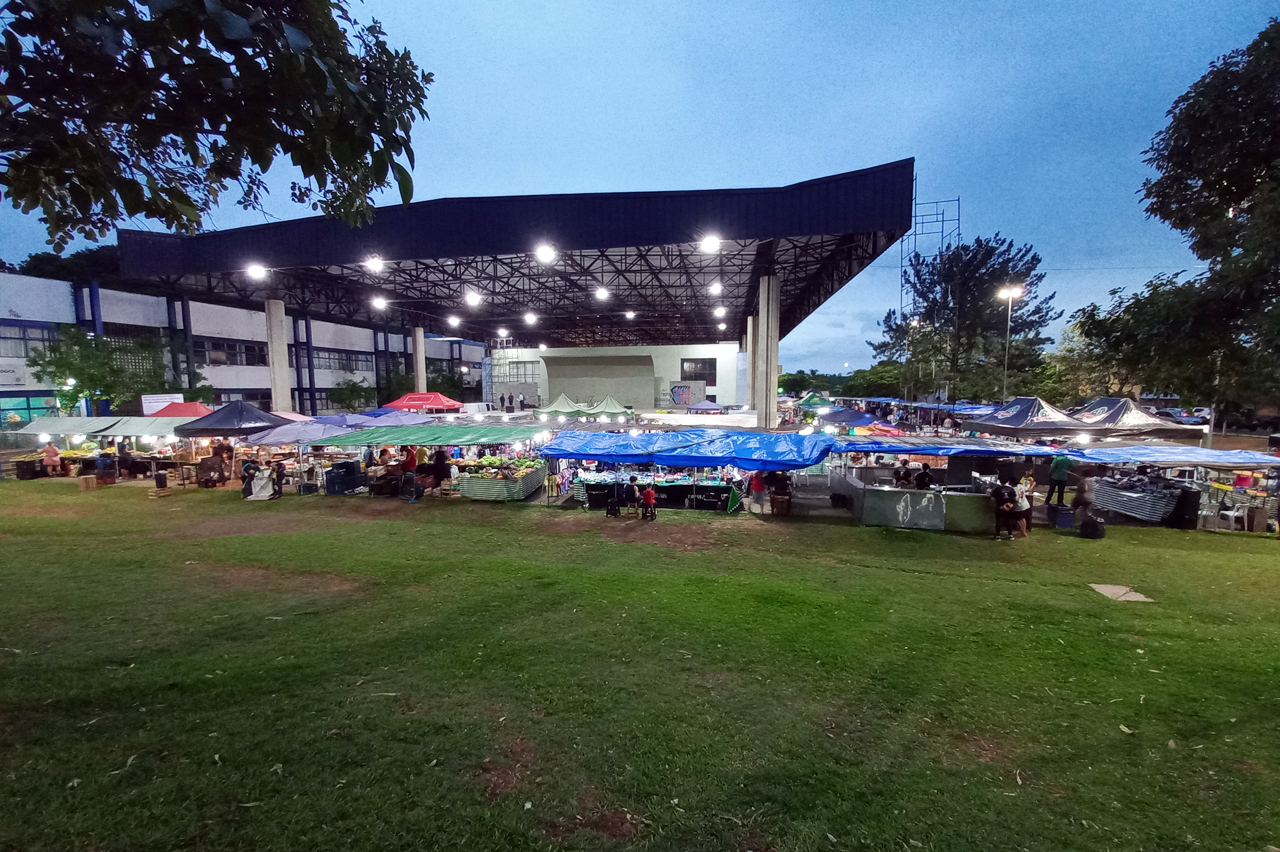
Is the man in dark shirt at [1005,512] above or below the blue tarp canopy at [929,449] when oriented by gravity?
below

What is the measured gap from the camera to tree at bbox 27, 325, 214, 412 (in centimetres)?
2434

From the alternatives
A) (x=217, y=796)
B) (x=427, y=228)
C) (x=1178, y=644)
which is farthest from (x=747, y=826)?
(x=427, y=228)

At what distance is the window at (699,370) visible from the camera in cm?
5091

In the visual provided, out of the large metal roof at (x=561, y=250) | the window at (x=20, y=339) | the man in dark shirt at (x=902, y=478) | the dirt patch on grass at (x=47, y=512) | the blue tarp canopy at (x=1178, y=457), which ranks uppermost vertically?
the large metal roof at (x=561, y=250)

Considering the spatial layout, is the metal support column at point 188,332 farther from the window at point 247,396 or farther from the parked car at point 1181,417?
the parked car at point 1181,417

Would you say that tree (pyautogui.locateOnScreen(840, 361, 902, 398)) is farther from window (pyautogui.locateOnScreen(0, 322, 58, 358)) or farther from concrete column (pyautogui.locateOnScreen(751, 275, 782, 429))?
window (pyautogui.locateOnScreen(0, 322, 58, 358))

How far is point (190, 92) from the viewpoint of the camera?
356 cm

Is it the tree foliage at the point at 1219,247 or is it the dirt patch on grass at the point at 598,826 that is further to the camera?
the tree foliage at the point at 1219,247

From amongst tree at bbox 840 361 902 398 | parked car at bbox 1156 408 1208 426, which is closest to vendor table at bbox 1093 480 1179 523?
parked car at bbox 1156 408 1208 426

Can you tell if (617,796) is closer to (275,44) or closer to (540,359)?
(275,44)

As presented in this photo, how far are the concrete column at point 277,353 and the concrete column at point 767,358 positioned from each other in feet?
94.0

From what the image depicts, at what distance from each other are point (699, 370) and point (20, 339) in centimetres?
4454

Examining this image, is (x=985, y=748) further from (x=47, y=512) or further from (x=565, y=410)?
(x=47, y=512)

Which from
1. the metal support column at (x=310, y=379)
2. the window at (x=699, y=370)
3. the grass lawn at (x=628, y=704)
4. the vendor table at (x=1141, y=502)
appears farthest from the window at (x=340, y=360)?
the vendor table at (x=1141, y=502)
